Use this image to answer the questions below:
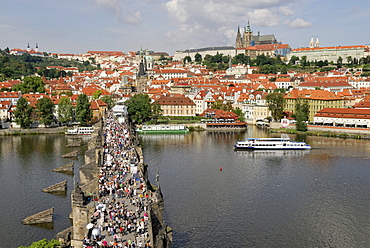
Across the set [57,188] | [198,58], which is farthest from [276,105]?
[198,58]

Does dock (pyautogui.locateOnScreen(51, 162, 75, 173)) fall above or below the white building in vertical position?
below

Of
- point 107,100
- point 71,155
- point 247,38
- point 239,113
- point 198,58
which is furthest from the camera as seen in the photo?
point 247,38

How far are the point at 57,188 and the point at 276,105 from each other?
48729mm

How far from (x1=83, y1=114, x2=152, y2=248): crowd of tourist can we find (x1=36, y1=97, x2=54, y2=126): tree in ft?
127

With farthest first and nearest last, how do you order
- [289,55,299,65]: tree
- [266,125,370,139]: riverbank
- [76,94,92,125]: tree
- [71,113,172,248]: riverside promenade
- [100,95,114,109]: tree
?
[289,55,299,65]: tree < [100,95,114,109]: tree < [76,94,92,125]: tree < [266,125,370,139]: riverbank < [71,113,172,248]: riverside promenade

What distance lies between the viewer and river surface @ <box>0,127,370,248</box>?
22641 millimetres

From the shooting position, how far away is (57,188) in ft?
98.7

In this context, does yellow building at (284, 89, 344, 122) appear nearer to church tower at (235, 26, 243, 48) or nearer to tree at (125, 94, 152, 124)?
tree at (125, 94, 152, 124)

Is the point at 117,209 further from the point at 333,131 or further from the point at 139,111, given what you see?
the point at 139,111

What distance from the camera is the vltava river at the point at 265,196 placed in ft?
74.2

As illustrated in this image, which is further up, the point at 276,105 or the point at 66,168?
the point at 276,105

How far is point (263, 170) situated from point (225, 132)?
26734mm

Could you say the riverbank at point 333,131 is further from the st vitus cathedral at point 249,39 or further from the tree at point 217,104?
the st vitus cathedral at point 249,39

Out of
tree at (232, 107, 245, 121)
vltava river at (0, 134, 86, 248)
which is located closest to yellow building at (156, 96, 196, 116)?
tree at (232, 107, 245, 121)
